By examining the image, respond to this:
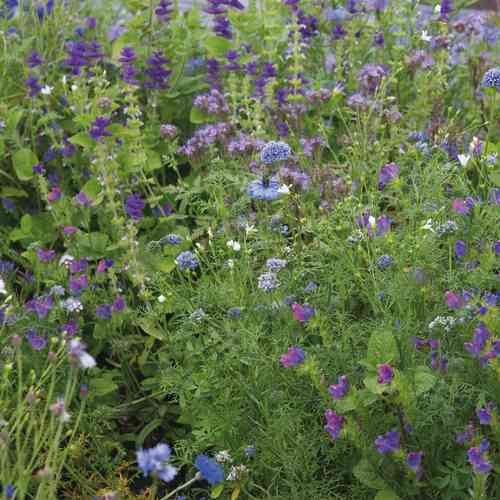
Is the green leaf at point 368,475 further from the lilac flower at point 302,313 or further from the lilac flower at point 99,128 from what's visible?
the lilac flower at point 99,128

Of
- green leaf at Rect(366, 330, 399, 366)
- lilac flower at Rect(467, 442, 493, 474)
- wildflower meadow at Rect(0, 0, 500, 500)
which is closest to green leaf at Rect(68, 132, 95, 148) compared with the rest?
wildflower meadow at Rect(0, 0, 500, 500)

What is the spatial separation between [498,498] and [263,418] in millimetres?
618

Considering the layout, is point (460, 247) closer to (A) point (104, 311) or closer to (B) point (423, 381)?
(B) point (423, 381)

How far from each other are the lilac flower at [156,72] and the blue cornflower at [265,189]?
1.17 metres

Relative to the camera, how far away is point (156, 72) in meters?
3.45

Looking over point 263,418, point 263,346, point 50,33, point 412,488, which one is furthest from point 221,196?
point 50,33

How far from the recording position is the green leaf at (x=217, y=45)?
12.1 feet

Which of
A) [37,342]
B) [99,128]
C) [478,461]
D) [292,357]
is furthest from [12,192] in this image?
[478,461]

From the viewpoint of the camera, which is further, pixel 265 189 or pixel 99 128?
pixel 99 128

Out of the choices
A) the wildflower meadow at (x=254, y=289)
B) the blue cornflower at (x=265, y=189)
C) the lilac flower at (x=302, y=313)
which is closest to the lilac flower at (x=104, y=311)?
the wildflower meadow at (x=254, y=289)

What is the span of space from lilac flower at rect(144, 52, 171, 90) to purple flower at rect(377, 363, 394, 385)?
2.11 m

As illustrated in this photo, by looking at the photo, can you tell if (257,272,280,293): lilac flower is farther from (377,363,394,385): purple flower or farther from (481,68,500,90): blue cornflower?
(481,68,500,90): blue cornflower

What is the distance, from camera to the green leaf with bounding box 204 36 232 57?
12.1ft

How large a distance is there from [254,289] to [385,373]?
78 centimetres
